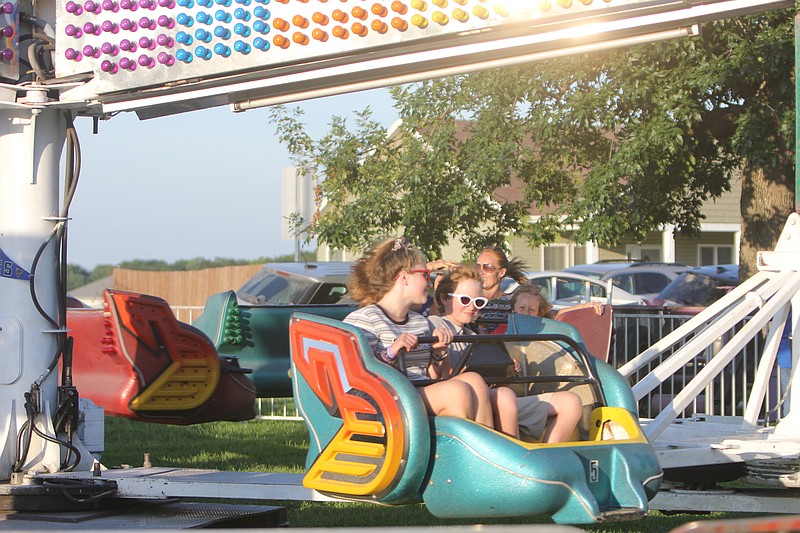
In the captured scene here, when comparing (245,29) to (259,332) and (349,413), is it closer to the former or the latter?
(349,413)

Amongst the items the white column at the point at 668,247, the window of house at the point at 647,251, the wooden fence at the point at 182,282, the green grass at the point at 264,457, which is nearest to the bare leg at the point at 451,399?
the green grass at the point at 264,457

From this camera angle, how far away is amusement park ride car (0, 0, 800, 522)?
545 cm

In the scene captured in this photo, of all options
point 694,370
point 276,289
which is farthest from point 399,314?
point 276,289

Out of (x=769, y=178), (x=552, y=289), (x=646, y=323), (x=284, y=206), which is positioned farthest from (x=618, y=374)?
(x=284, y=206)

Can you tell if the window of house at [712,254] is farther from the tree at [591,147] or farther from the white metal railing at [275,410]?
the white metal railing at [275,410]

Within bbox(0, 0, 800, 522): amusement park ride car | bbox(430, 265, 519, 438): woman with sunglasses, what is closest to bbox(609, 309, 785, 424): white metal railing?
bbox(0, 0, 800, 522): amusement park ride car

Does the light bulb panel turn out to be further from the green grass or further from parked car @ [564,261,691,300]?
parked car @ [564,261,691,300]

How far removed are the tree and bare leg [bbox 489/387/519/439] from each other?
23.7 feet

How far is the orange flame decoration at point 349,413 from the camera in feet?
16.0

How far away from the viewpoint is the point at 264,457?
1010cm

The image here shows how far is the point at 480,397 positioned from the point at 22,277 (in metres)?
2.84

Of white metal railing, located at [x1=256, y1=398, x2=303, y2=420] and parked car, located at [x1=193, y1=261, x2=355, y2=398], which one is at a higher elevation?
parked car, located at [x1=193, y1=261, x2=355, y2=398]

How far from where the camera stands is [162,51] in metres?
6.09

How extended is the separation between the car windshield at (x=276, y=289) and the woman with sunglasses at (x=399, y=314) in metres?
8.90
